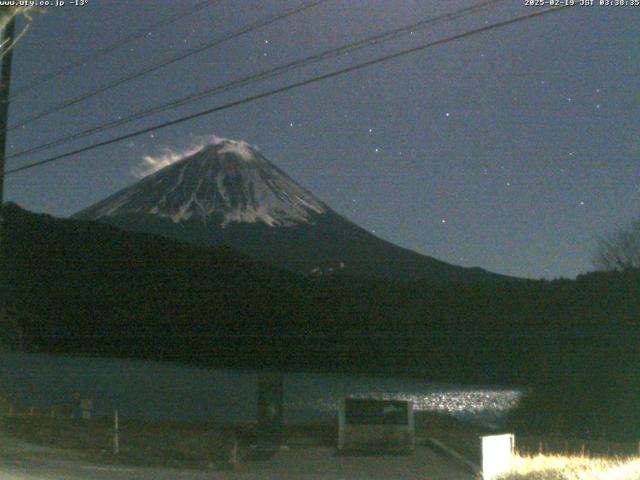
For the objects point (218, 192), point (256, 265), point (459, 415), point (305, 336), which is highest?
point (218, 192)

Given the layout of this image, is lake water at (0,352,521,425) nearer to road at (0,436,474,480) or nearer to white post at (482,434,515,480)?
road at (0,436,474,480)

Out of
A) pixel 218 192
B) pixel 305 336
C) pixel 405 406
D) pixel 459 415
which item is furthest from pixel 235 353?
pixel 218 192

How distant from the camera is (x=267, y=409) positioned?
19.5m

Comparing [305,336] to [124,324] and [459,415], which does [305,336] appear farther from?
[459,415]

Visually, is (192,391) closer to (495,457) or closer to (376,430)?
(376,430)

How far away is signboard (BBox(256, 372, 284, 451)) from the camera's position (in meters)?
19.1

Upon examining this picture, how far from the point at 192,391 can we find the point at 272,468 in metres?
15.6

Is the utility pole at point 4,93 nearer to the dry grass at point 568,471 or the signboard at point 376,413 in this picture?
the signboard at point 376,413

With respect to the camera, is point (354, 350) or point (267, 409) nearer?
point (267, 409)

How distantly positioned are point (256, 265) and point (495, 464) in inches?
1794

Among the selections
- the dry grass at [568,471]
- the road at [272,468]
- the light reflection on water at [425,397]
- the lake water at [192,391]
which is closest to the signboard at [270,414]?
the road at [272,468]

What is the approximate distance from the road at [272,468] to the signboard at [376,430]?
417 mm

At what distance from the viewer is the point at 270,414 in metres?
19.4

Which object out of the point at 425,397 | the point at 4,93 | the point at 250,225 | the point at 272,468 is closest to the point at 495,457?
the point at 272,468
